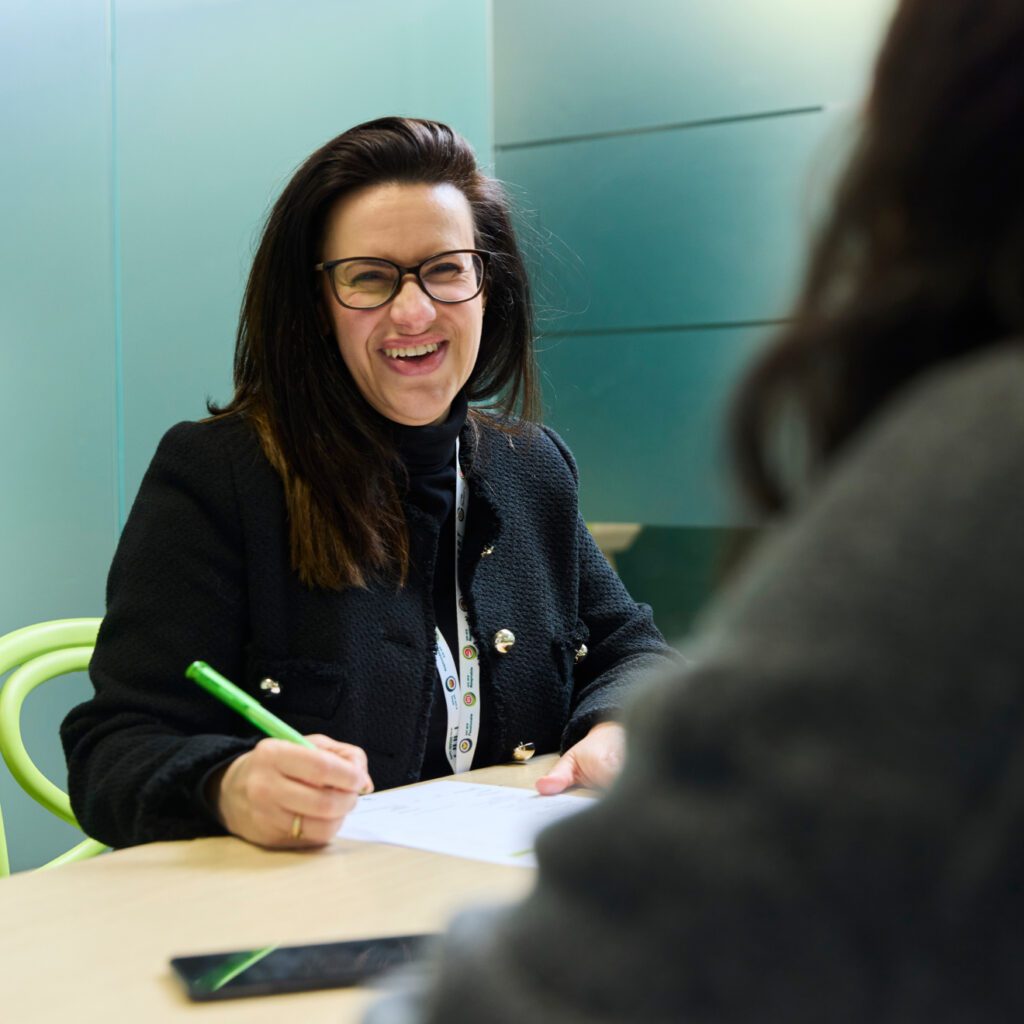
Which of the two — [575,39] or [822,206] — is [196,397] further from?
[822,206]

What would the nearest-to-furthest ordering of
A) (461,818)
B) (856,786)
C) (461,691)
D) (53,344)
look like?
(856,786), (461,818), (461,691), (53,344)

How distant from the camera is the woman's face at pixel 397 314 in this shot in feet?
5.46

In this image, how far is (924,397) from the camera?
0.37 metres

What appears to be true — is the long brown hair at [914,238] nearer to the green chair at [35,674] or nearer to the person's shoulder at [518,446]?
the person's shoulder at [518,446]

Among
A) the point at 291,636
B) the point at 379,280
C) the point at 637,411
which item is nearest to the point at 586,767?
the point at 291,636

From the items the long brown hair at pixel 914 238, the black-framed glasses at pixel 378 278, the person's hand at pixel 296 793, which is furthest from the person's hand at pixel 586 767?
the long brown hair at pixel 914 238

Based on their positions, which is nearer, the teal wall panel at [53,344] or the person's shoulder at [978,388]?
the person's shoulder at [978,388]

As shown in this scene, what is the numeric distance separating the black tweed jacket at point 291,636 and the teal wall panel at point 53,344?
862mm

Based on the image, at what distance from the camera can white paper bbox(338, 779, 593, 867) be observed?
1141mm

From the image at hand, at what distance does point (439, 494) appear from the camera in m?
1.70

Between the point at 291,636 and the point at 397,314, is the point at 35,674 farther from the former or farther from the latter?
the point at 397,314

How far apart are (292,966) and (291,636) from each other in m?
0.73

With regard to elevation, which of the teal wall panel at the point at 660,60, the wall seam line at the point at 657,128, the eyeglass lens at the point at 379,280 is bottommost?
the eyeglass lens at the point at 379,280

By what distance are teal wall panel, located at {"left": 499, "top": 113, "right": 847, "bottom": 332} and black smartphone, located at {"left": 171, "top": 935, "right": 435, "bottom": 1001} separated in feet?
8.51
